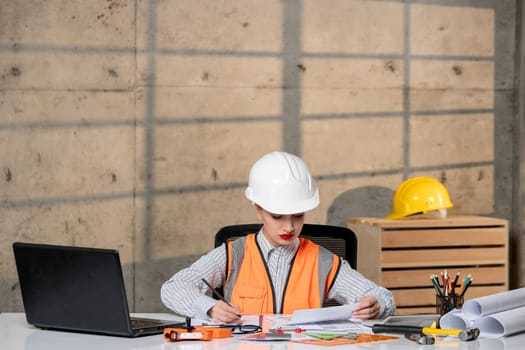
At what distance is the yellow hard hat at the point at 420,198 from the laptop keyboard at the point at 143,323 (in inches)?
110

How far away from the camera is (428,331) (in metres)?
2.46

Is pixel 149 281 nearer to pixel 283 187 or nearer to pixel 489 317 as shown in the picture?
pixel 283 187

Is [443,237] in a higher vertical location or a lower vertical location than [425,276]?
higher

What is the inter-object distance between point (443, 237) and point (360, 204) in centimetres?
67

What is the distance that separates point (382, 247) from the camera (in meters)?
4.93

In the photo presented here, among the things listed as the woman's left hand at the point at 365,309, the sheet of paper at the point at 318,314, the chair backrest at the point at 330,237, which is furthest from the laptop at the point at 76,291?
the chair backrest at the point at 330,237

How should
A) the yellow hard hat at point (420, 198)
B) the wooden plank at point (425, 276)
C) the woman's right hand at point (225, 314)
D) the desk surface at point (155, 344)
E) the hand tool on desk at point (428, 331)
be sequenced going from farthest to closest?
1. the yellow hard hat at point (420, 198)
2. the wooden plank at point (425, 276)
3. the woman's right hand at point (225, 314)
4. the hand tool on desk at point (428, 331)
5. the desk surface at point (155, 344)

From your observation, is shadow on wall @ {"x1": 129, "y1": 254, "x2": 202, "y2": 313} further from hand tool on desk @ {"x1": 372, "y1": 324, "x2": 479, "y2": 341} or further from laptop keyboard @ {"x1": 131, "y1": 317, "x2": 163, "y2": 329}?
hand tool on desk @ {"x1": 372, "y1": 324, "x2": 479, "y2": 341}

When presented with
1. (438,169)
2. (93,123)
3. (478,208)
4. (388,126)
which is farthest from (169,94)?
(478,208)

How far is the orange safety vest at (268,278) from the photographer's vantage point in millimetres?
3002

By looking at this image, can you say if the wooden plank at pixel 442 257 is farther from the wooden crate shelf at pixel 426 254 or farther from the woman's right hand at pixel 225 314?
the woman's right hand at pixel 225 314

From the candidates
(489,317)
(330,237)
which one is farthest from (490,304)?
(330,237)

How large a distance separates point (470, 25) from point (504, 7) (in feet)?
0.93

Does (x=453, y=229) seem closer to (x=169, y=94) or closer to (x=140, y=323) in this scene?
(x=169, y=94)
